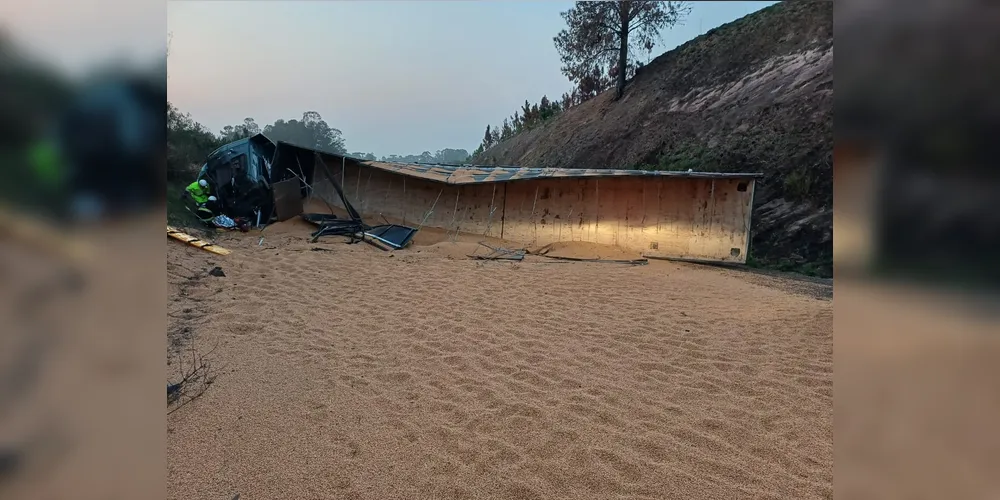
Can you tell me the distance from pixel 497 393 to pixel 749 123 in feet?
43.0

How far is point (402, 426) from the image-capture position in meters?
2.65

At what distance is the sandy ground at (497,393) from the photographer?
7.23ft

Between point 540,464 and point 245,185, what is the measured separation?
984 cm

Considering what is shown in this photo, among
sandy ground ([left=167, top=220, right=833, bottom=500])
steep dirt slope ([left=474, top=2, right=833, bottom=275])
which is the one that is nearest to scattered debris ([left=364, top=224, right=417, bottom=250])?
sandy ground ([left=167, top=220, right=833, bottom=500])

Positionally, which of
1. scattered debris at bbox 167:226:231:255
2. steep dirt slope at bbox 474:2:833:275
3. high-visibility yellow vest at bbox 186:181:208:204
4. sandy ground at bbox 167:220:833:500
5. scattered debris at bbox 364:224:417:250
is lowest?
sandy ground at bbox 167:220:833:500

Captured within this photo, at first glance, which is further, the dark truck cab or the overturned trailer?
the dark truck cab
